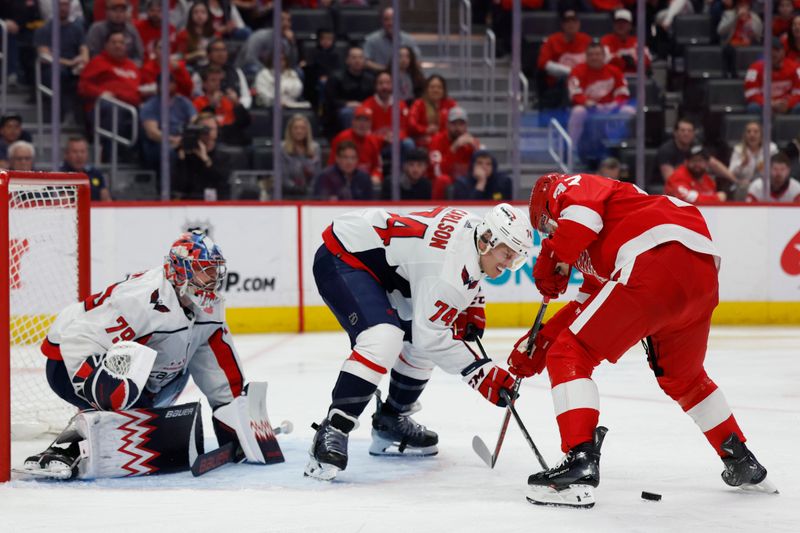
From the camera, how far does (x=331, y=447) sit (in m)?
3.78

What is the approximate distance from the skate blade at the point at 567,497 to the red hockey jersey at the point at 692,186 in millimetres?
A: 5338

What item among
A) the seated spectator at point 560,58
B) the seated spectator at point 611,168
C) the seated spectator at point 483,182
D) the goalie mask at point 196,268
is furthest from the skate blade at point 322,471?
the seated spectator at point 560,58

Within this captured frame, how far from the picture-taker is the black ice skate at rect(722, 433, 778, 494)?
358 cm

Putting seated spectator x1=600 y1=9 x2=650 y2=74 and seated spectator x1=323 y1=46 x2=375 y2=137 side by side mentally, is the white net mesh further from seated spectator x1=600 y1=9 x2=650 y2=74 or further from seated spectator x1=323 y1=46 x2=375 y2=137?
seated spectator x1=600 y1=9 x2=650 y2=74

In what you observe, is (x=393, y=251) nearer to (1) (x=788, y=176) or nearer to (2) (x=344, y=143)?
(2) (x=344, y=143)

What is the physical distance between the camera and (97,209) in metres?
7.71

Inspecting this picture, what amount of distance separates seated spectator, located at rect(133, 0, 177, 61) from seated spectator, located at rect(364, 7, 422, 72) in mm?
1356

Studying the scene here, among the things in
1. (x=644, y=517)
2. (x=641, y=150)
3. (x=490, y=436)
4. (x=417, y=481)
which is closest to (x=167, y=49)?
(x=641, y=150)

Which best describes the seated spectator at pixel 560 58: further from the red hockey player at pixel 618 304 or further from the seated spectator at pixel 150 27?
the red hockey player at pixel 618 304

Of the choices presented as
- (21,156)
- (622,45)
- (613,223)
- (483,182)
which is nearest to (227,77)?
(21,156)

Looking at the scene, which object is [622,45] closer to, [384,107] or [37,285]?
[384,107]

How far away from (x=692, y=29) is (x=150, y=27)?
13.4ft

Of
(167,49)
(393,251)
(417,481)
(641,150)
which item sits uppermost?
(167,49)

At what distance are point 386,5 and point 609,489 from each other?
5945mm
